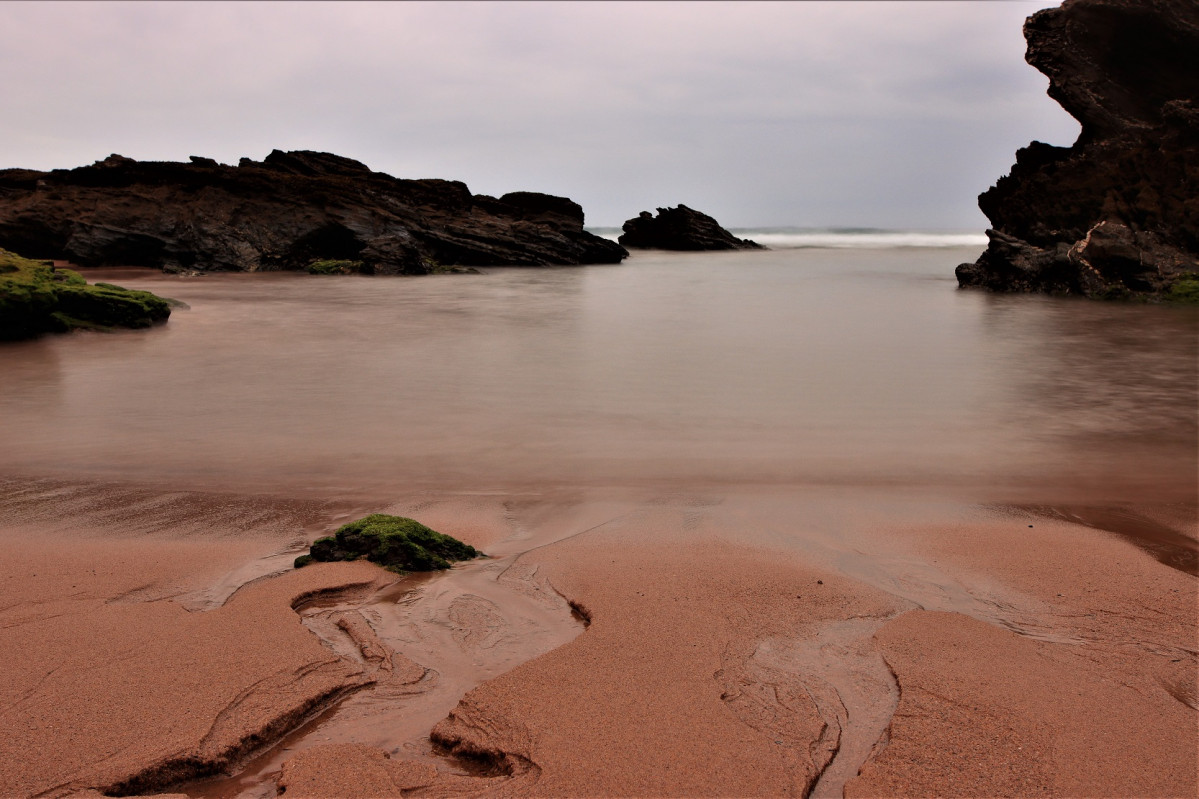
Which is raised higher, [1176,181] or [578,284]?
[1176,181]

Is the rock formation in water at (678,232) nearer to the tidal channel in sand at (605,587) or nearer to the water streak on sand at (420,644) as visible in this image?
the tidal channel in sand at (605,587)

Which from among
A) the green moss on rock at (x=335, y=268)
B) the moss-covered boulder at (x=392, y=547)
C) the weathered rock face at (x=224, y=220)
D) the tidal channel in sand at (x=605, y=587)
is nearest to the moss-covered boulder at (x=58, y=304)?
the tidal channel in sand at (x=605, y=587)

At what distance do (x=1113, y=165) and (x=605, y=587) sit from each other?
2136cm

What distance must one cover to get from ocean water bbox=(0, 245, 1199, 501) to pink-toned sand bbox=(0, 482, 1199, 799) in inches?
55.7

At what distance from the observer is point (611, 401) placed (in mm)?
7656

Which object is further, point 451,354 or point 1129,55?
point 1129,55

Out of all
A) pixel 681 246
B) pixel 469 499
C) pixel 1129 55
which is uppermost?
pixel 1129 55

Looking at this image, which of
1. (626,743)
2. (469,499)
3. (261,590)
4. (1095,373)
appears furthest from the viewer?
(1095,373)

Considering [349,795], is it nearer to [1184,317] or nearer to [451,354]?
[451,354]

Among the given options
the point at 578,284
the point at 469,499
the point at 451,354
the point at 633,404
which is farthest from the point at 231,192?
the point at 469,499

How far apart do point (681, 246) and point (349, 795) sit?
1820 inches

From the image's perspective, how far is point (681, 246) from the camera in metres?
46.8

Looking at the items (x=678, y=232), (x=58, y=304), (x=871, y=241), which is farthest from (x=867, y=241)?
(x=58, y=304)

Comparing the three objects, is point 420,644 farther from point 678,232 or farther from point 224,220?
point 678,232
